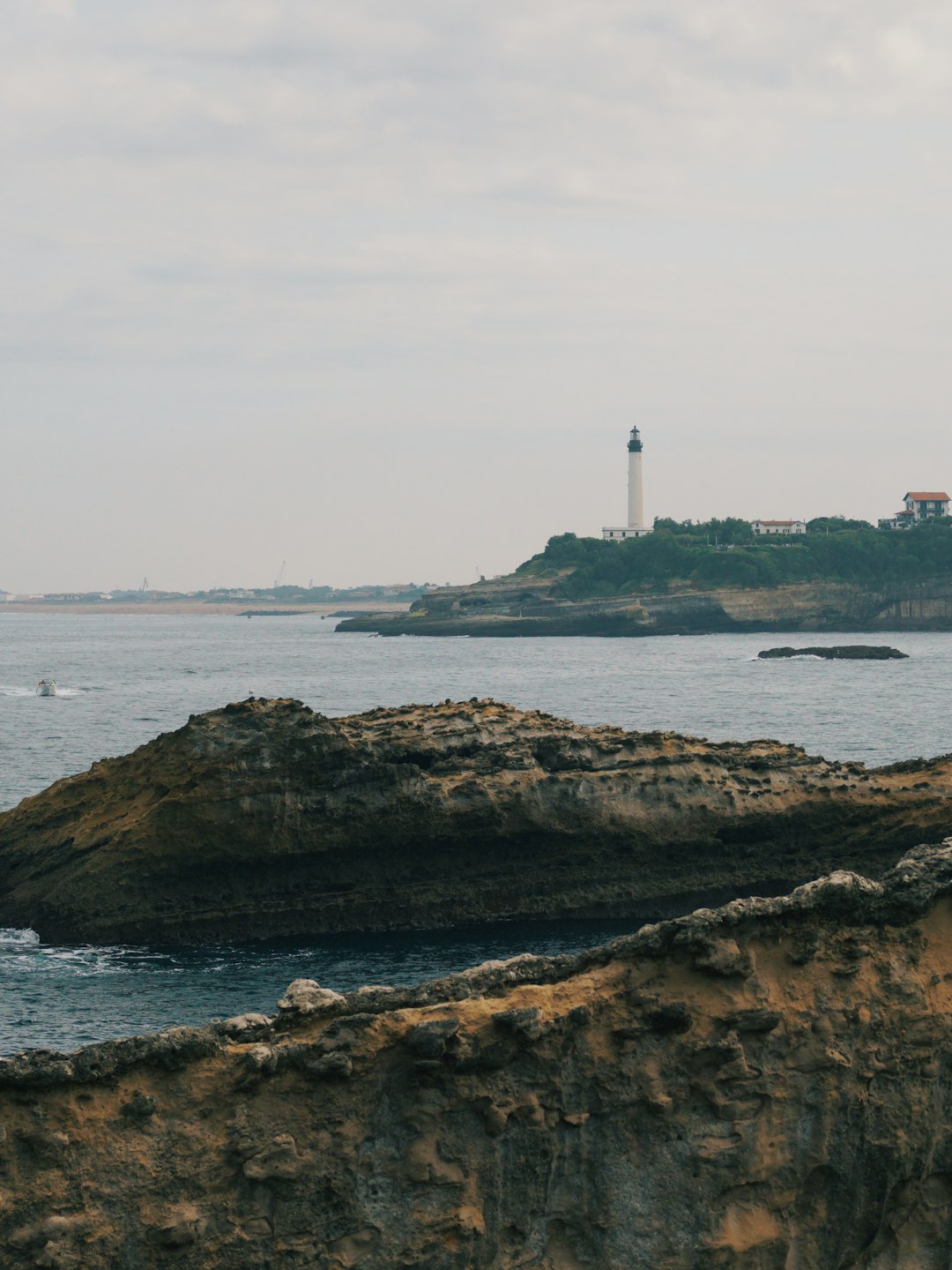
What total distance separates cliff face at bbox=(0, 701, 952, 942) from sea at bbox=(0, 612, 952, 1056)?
3.36 feet

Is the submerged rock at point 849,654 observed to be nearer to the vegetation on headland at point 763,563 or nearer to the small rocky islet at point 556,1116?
the vegetation on headland at point 763,563

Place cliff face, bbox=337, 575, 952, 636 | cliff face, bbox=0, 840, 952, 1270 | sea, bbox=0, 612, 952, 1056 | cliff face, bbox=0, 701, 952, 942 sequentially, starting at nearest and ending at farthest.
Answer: cliff face, bbox=0, 840, 952, 1270
sea, bbox=0, 612, 952, 1056
cliff face, bbox=0, 701, 952, 942
cliff face, bbox=337, 575, 952, 636

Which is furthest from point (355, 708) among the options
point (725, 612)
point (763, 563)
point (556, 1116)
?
point (763, 563)

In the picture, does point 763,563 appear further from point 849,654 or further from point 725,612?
point 849,654

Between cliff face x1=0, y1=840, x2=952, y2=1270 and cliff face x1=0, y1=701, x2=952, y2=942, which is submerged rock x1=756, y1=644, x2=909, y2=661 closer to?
cliff face x1=0, y1=701, x2=952, y2=942

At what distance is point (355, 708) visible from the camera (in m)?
80.5

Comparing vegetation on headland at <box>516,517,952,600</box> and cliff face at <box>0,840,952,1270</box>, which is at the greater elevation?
vegetation on headland at <box>516,517,952,600</box>

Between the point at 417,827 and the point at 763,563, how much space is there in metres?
162

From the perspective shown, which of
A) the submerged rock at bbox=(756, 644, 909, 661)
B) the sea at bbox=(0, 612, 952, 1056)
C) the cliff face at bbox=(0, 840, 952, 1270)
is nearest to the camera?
the cliff face at bbox=(0, 840, 952, 1270)

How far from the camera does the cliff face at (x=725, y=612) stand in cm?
18288

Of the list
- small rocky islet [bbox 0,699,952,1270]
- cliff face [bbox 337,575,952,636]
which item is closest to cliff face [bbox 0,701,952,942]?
small rocky islet [bbox 0,699,952,1270]

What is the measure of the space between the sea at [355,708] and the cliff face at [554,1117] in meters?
14.1

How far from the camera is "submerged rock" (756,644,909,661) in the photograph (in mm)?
126875

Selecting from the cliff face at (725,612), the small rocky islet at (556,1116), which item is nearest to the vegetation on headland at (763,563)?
the cliff face at (725,612)
